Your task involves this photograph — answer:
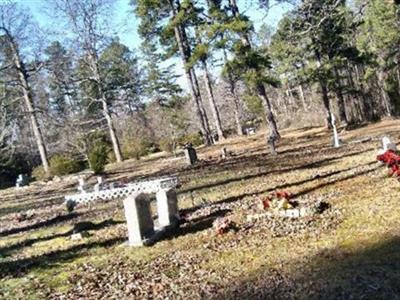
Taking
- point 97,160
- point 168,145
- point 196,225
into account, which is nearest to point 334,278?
point 196,225

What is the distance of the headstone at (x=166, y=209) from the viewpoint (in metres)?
12.4

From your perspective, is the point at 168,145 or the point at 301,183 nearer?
the point at 301,183

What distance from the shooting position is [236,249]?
31.8 feet

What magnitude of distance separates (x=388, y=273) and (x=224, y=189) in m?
9.69

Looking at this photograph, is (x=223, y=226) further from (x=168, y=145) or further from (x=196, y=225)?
(x=168, y=145)

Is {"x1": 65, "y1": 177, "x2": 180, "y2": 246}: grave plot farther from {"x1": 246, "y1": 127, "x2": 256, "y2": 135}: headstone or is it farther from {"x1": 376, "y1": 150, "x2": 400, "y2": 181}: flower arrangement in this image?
{"x1": 246, "y1": 127, "x2": 256, "y2": 135}: headstone

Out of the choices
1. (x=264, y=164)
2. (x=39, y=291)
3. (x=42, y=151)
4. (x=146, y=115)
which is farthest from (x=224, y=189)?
(x=146, y=115)

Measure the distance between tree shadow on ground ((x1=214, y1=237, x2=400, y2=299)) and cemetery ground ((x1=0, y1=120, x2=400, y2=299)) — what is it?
1 centimetres

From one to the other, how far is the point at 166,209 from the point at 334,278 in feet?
18.6

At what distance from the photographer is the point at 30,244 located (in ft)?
42.6

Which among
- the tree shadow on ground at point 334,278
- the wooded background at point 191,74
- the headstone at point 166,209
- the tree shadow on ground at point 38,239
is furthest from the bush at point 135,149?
the tree shadow on ground at point 334,278

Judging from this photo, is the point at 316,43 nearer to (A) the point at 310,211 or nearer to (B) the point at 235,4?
(B) the point at 235,4

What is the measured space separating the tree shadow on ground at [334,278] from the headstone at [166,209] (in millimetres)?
4442

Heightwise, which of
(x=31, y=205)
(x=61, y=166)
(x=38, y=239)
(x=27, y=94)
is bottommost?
(x=38, y=239)
